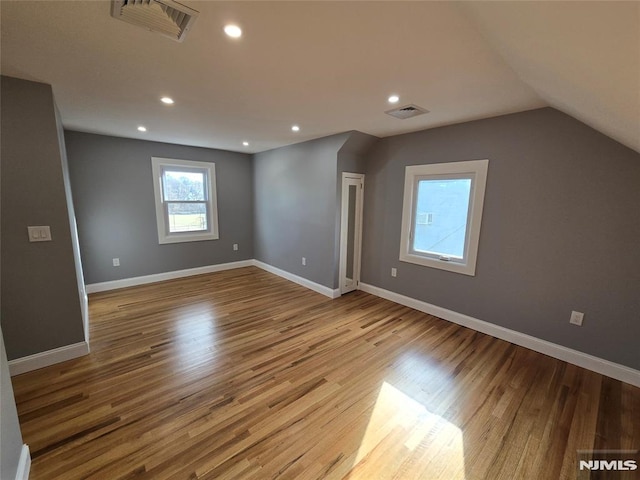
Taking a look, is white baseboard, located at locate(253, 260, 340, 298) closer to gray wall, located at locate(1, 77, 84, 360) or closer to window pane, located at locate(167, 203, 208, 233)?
window pane, located at locate(167, 203, 208, 233)

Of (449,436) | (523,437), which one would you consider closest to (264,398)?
(449,436)

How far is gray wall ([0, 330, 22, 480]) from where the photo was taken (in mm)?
1153

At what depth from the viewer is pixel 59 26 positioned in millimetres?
1372

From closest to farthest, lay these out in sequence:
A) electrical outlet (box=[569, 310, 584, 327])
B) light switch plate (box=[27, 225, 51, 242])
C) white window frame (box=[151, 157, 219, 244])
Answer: light switch plate (box=[27, 225, 51, 242]) < electrical outlet (box=[569, 310, 584, 327]) < white window frame (box=[151, 157, 219, 244])

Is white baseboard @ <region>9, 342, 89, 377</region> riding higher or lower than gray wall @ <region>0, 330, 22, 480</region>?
lower

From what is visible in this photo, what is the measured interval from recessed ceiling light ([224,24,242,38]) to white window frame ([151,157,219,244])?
370 centimetres

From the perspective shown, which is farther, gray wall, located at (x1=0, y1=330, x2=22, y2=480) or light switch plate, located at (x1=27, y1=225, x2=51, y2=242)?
light switch plate, located at (x1=27, y1=225, x2=51, y2=242)

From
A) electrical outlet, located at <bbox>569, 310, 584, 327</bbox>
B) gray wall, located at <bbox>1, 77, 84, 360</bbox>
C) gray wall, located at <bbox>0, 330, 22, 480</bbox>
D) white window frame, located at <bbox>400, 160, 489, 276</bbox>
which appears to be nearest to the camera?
gray wall, located at <bbox>0, 330, 22, 480</bbox>

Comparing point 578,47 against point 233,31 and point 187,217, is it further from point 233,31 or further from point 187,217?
point 187,217

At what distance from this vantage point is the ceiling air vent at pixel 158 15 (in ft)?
3.96

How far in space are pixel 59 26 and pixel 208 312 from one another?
9.62ft

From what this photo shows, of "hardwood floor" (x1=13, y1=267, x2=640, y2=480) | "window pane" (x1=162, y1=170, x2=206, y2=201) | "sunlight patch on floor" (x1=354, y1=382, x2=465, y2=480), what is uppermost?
"window pane" (x1=162, y1=170, x2=206, y2=201)

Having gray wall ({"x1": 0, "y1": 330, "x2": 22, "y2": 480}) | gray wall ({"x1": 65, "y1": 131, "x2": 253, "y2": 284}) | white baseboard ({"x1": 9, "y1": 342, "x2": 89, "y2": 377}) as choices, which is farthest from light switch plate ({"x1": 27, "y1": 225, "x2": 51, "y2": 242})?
gray wall ({"x1": 65, "y1": 131, "x2": 253, "y2": 284})

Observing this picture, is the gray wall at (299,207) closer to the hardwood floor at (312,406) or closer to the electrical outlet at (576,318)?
the hardwood floor at (312,406)
